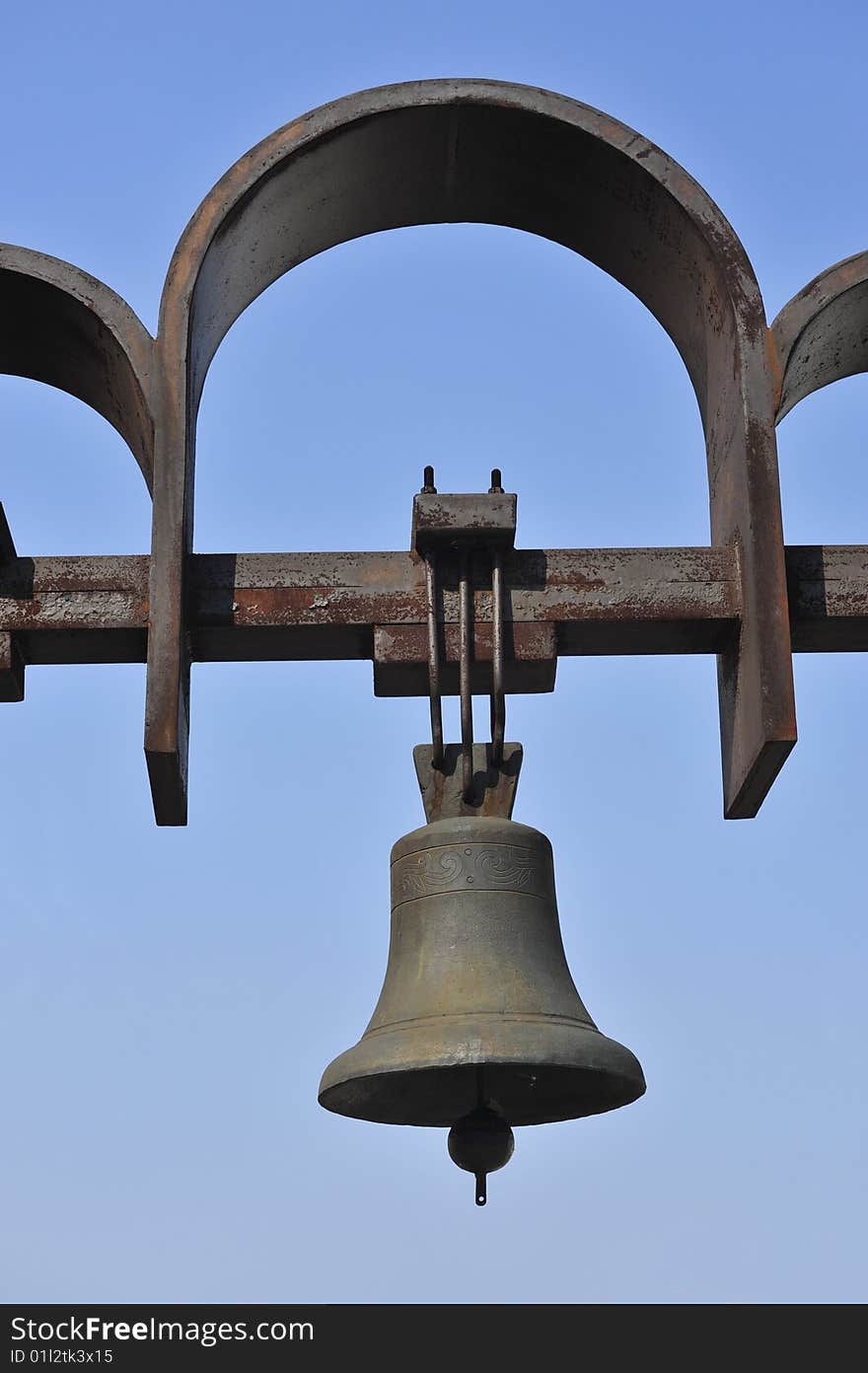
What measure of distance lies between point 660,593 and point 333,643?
0.86m

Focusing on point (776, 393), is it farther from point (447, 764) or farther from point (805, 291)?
point (447, 764)

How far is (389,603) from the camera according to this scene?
6582 mm

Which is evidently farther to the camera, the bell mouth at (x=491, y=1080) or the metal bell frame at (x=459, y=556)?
the metal bell frame at (x=459, y=556)

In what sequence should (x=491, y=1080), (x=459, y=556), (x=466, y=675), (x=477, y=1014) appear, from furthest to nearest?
(x=491, y=1080), (x=459, y=556), (x=466, y=675), (x=477, y=1014)

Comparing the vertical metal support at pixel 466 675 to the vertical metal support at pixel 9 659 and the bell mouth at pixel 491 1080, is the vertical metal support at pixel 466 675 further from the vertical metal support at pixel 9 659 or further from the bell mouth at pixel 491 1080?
the vertical metal support at pixel 9 659

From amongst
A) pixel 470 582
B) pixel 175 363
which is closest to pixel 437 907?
pixel 470 582

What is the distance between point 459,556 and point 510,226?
1.17 m

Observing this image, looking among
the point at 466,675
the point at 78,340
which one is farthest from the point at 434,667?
the point at 78,340

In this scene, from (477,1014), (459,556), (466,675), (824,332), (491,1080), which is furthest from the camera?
(824,332)

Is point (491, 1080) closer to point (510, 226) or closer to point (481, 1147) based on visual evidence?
point (481, 1147)

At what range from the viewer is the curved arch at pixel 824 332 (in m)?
6.73

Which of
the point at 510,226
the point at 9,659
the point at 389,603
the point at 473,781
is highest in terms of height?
the point at 510,226

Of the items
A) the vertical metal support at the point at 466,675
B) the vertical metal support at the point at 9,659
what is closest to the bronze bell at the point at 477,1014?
the vertical metal support at the point at 466,675

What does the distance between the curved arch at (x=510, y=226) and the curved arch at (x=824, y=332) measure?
102mm
